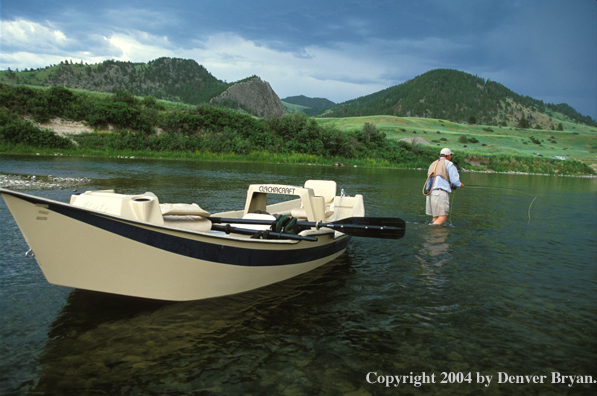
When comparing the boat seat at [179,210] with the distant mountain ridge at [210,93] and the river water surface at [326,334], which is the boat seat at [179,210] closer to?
the river water surface at [326,334]

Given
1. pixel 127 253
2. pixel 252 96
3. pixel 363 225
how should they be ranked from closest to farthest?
pixel 127 253 < pixel 363 225 < pixel 252 96

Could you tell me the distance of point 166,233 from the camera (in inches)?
187

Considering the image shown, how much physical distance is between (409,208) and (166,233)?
14.2 metres

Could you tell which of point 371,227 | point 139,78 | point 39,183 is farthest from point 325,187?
point 139,78

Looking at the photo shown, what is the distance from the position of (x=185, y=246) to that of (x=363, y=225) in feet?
12.4

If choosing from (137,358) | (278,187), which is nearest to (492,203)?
(278,187)

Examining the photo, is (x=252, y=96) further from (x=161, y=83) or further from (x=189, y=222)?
(x=189, y=222)

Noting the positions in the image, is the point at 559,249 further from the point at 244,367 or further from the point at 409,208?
the point at 244,367

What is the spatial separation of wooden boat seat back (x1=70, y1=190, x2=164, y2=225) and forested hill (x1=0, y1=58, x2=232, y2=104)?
12567cm

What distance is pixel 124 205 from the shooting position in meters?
4.85

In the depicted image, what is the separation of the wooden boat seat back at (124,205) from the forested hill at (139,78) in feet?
412

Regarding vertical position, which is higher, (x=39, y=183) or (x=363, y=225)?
(x=39, y=183)

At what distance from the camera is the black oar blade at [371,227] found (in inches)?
287

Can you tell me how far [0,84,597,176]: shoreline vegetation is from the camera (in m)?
41.4
